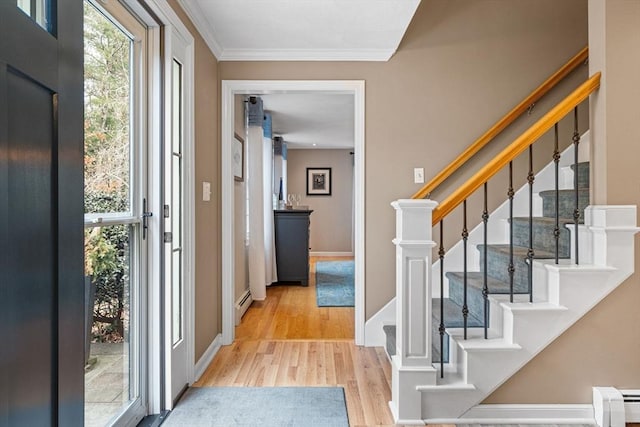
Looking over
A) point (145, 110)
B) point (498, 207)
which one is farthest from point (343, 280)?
point (145, 110)

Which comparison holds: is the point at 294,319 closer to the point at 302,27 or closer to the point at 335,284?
the point at 335,284

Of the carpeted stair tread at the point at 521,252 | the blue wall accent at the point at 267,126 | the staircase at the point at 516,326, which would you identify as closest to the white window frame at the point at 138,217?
the staircase at the point at 516,326

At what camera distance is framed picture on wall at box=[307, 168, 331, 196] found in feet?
28.9

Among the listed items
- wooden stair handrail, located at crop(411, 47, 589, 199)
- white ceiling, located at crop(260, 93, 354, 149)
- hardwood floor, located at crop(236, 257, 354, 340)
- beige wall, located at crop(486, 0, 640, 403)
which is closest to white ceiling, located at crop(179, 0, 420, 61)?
white ceiling, located at crop(260, 93, 354, 149)

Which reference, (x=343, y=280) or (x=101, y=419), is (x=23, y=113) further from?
(x=343, y=280)

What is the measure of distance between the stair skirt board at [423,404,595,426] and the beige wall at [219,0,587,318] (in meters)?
1.18

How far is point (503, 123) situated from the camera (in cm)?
301

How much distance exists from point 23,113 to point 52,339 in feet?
1.39

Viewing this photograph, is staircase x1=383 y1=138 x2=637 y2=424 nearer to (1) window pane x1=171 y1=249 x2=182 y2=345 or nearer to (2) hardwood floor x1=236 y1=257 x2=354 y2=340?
(1) window pane x1=171 y1=249 x2=182 y2=345

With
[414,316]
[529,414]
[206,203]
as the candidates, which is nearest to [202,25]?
[206,203]

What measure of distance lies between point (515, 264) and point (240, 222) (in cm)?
262

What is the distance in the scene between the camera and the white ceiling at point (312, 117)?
15.3ft

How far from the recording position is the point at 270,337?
3361 millimetres

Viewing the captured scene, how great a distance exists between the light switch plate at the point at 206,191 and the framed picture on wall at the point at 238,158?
2.89ft
